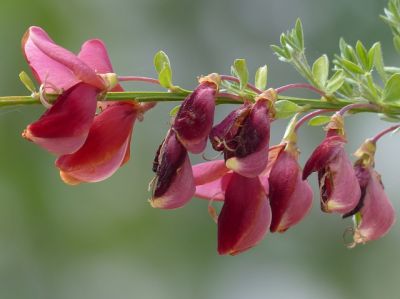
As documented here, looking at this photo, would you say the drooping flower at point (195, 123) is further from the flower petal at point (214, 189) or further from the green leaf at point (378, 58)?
the green leaf at point (378, 58)

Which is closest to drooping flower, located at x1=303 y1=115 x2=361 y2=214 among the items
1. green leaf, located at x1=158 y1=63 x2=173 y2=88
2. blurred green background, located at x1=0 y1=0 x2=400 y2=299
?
green leaf, located at x1=158 y1=63 x2=173 y2=88

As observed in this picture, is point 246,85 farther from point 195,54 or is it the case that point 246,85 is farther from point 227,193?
point 195,54

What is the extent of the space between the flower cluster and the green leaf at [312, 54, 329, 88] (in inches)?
2.3

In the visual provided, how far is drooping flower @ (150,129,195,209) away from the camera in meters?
1.28

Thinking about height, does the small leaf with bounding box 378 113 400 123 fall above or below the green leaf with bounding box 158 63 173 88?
below

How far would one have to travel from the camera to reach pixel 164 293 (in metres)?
9.16

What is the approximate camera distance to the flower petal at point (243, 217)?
1313 mm

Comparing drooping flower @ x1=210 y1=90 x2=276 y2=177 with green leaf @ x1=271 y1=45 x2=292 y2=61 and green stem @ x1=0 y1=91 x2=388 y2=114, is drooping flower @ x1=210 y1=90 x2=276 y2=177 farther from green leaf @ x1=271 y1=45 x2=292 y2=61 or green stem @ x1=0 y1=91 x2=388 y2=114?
green leaf @ x1=271 y1=45 x2=292 y2=61

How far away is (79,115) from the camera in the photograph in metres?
1.25

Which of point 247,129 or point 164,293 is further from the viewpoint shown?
point 164,293

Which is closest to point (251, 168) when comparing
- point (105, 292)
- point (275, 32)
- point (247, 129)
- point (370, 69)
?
point (247, 129)

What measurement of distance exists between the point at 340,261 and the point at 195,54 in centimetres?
236

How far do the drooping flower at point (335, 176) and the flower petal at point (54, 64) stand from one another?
308mm

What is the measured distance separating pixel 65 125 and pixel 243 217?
27 cm
